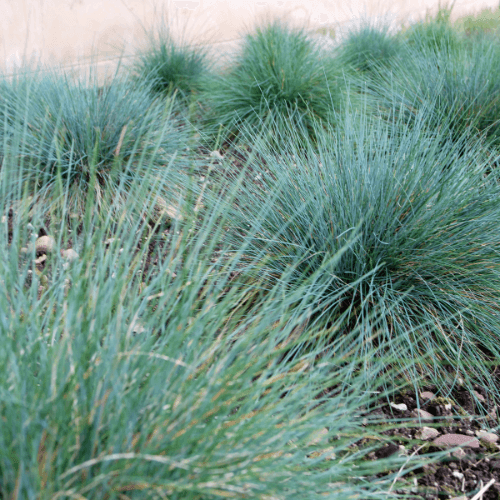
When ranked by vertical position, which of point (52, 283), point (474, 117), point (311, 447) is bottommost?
point (311, 447)

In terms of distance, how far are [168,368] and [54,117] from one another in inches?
68.7

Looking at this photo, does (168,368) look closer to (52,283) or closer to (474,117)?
(52,283)

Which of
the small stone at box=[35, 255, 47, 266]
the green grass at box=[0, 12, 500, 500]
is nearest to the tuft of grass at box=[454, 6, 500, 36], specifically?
the green grass at box=[0, 12, 500, 500]

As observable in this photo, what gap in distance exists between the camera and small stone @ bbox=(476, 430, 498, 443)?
140cm

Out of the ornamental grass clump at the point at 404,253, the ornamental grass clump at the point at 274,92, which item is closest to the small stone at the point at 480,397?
the ornamental grass clump at the point at 404,253

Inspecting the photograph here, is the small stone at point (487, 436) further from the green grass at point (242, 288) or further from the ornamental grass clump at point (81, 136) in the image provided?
the ornamental grass clump at point (81, 136)

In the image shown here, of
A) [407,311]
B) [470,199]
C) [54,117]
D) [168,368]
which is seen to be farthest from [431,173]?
[54,117]

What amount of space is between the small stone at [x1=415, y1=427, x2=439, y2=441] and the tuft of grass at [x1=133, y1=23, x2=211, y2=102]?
102 inches

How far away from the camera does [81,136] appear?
7.05ft

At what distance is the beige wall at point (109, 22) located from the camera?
11.5ft

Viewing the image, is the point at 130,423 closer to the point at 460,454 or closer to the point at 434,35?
the point at 460,454

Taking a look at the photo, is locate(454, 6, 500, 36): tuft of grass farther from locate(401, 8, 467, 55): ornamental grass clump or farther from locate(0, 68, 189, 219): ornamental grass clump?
locate(0, 68, 189, 219): ornamental grass clump

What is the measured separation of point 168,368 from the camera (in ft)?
2.99

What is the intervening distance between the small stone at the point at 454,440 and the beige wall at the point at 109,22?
9.61 ft
